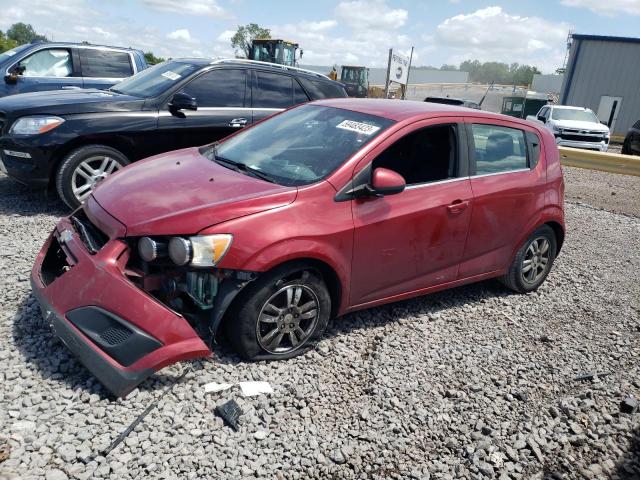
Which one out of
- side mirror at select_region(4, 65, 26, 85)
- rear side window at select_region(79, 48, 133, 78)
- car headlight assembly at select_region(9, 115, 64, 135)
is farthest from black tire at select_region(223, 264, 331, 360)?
side mirror at select_region(4, 65, 26, 85)

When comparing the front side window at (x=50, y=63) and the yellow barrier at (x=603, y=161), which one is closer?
the front side window at (x=50, y=63)

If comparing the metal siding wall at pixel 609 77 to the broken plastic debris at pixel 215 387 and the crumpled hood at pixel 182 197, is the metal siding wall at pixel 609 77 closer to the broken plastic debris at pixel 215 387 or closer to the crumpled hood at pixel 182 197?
the crumpled hood at pixel 182 197

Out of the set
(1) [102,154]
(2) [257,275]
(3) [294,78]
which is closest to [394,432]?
(2) [257,275]

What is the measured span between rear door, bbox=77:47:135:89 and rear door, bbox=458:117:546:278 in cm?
778

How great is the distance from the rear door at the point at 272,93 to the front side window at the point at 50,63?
16.5 ft

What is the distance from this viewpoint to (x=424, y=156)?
3.96 metres

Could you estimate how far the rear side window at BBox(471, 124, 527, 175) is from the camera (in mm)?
4242

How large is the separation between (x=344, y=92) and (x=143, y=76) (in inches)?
107

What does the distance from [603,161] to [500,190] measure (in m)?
9.86

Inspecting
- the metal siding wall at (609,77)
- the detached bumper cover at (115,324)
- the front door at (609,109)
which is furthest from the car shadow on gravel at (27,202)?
the front door at (609,109)

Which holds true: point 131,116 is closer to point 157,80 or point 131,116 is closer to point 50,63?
point 157,80

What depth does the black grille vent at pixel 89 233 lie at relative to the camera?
317 cm

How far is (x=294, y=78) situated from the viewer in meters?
6.92

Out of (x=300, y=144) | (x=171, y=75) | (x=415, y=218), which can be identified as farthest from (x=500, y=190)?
(x=171, y=75)
